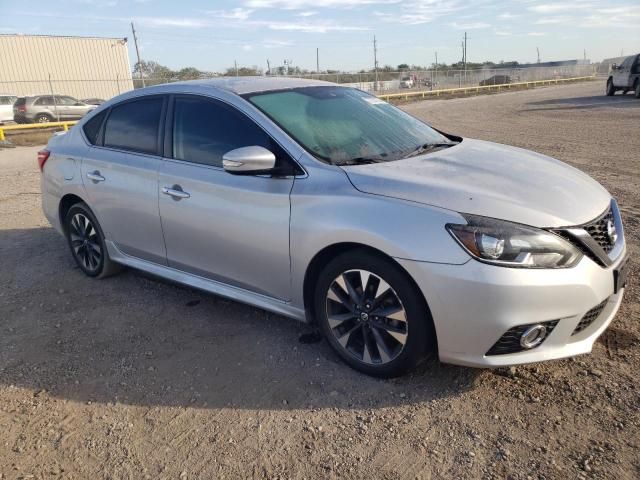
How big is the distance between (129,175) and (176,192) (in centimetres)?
63

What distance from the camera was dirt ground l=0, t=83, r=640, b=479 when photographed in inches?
99.8

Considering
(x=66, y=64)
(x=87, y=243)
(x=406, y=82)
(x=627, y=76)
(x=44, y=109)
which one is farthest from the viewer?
(x=406, y=82)

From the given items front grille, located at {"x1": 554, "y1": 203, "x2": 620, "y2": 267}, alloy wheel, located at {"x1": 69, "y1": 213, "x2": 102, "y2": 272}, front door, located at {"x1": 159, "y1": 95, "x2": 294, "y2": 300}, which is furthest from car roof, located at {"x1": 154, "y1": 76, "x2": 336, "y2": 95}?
front grille, located at {"x1": 554, "y1": 203, "x2": 620, "y2": 267}

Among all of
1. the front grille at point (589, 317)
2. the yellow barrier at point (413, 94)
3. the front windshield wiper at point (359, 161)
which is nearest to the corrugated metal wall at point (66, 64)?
the yellow barrier at point (413, 94)

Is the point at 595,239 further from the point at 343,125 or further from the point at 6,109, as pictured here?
the point at 6,109

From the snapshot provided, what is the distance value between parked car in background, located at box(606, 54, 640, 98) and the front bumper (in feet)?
87.5

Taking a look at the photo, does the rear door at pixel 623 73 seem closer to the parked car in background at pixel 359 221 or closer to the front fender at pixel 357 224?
the parked car in background at pixel 359 221

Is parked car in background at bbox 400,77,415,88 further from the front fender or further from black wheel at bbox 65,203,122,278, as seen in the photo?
the front fender

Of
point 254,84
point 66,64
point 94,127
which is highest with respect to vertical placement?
point 66,64

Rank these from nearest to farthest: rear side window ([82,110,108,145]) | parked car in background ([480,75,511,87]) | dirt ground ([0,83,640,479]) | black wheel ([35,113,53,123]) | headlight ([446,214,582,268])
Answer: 1. dirt ground ([0,83,640,479])
2. headlight ([446,214,582,268])
3. rear side window ([82,110,108,145])
4. black wheel ([35,113,53,123])
5. parked car in background ([480,75,511,87])

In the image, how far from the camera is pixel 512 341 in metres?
2.74

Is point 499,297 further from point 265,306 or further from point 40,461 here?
point 40,461

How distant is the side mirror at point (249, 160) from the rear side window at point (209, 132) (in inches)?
6.9

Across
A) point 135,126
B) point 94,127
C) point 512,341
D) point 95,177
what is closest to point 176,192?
point 135,126
